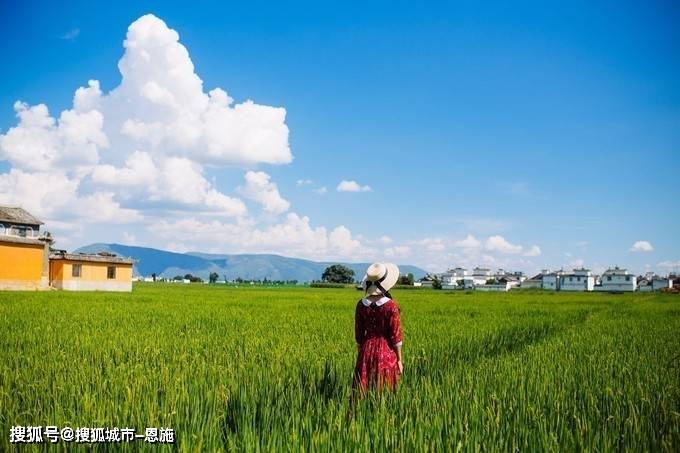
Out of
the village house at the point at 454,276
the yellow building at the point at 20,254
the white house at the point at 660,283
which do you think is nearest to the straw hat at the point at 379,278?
the yellow building at the point at 20,254

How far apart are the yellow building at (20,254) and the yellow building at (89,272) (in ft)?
5.08

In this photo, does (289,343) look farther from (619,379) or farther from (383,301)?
(619,379)

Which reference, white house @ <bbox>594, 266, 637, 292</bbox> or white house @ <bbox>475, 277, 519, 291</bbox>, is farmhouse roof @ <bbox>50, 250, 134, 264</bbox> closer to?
white house @ <bbox>475, 277, 519, 291</bbox>

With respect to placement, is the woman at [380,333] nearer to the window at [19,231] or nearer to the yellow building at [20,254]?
the yellow building at [20,254]

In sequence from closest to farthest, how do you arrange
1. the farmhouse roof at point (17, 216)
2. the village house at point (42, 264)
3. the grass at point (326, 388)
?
the grass at point (326, 388)
the village house at point (42, 264)
the farmhouse roof at point (17, 216)

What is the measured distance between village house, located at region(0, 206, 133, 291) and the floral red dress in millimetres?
32769

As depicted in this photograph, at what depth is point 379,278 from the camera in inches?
200

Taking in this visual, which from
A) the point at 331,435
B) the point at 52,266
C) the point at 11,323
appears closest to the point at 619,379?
the point at 331,435

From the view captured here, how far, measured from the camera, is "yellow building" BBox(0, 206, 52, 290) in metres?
31.3

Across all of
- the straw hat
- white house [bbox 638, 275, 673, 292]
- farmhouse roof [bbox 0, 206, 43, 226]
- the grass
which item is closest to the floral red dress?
the straw hat

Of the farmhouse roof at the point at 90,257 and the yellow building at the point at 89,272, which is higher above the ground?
the farmhouse roof at the point at 90,257

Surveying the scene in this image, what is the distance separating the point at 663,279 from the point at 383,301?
133501 millimetres

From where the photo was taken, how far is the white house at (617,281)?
366ft

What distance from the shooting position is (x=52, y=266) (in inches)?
1438
